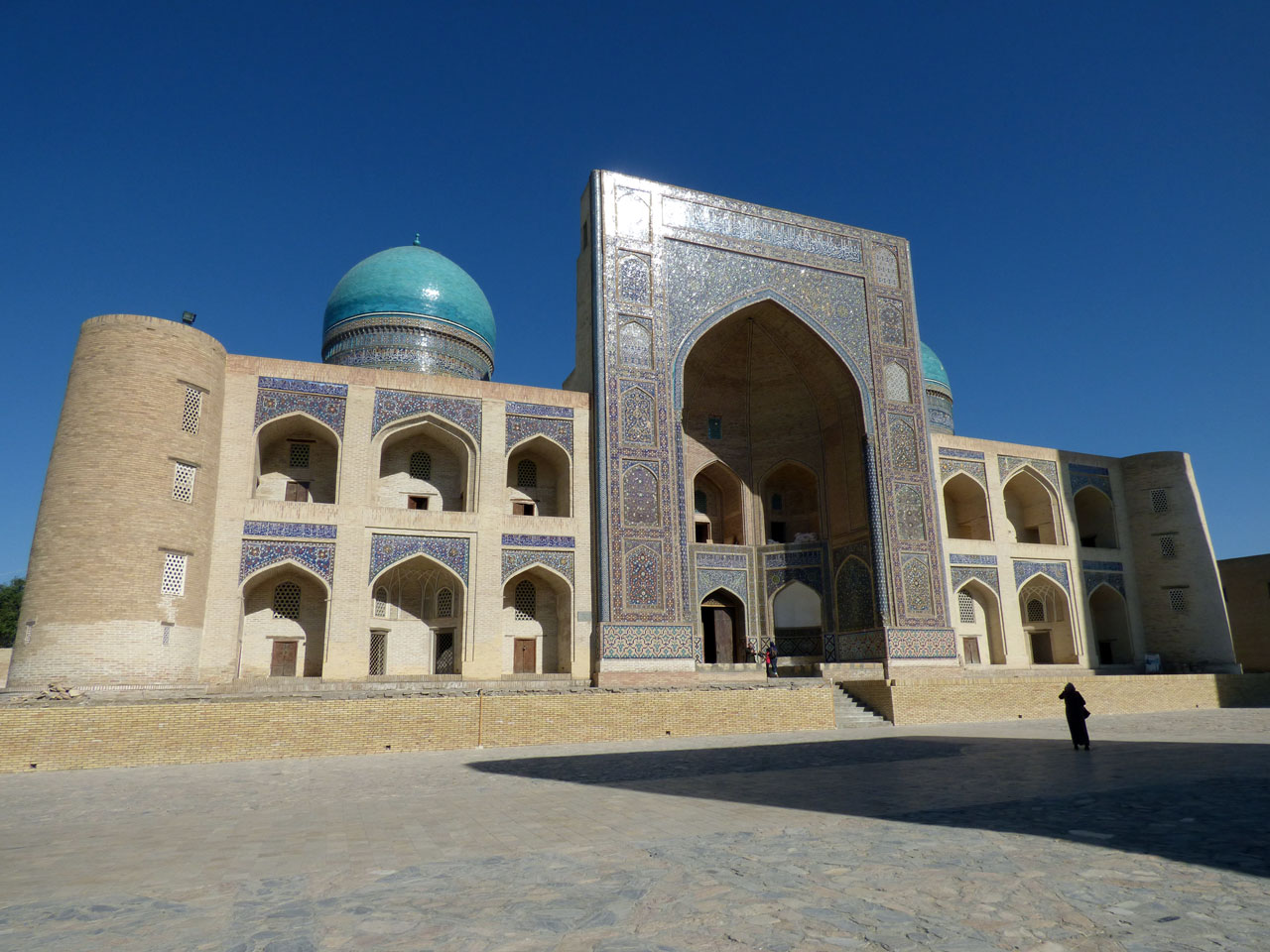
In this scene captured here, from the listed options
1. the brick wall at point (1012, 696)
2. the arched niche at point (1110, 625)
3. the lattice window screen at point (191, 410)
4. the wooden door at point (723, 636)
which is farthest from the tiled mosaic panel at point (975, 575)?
the lattice window screen at point (191, 410)

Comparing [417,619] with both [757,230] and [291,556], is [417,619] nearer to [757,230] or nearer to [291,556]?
[291,556]

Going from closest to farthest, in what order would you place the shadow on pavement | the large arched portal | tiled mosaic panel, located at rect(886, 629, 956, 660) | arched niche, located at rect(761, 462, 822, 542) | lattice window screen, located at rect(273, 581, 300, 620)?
the shadow on pavement → lattice window screen, located at rect(273, 581, 300, 620) → tiled mosaic panel, located at rect(886, 629, 956, 660) → the large arched portal → arched niche, located at rect(761, 462, 822, 542)

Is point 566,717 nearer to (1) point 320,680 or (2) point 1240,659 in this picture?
(1) point 320,680

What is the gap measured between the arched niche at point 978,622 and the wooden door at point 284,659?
13.8 metres

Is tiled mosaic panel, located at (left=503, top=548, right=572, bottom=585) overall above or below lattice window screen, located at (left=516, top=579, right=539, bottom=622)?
above

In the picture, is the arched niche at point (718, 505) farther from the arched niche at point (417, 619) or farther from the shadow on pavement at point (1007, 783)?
the shadow on pavement at point (1007, 783)

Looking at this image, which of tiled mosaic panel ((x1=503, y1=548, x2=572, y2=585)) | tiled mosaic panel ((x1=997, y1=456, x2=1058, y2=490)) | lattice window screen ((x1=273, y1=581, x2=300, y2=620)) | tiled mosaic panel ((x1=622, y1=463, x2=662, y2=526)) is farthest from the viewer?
tiled mosaic panel ((x1=997, y1=456, x2=1058, y2=490))

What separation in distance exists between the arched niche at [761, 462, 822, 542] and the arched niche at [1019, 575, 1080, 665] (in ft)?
17.7

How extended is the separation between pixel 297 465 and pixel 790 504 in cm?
1077

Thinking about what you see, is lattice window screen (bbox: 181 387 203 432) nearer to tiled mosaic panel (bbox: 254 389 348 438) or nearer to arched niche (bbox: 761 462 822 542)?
tiled mosaic panel (bbox: 254 389 348 438)

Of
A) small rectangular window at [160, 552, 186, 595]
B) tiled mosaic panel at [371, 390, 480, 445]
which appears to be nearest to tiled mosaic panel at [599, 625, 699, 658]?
tiled mosaic panel at [371, 390, 480, 445]

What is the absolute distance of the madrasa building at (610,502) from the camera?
12602mm

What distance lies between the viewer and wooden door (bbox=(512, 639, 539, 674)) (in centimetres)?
1586

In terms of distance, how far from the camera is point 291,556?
45.8 ft
